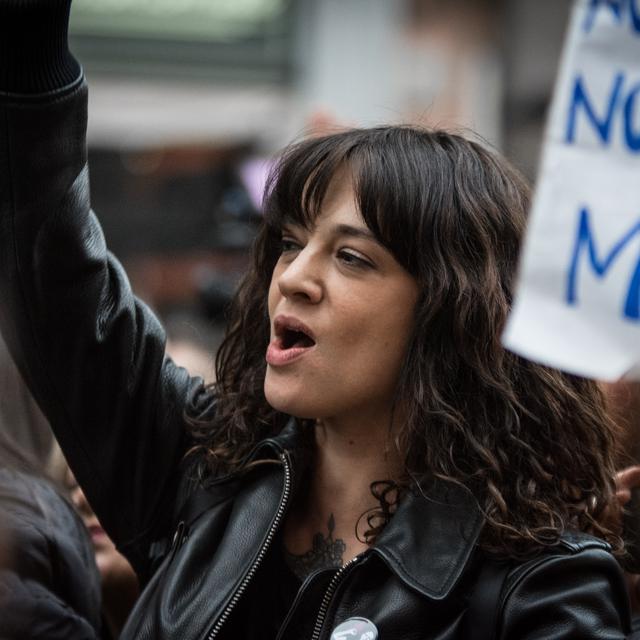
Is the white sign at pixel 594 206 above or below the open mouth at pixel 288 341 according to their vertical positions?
above

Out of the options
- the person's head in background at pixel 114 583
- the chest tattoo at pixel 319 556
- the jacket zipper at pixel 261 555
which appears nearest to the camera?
the jacket zipper at pixel 261 555

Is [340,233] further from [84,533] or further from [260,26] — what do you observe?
[260,26]

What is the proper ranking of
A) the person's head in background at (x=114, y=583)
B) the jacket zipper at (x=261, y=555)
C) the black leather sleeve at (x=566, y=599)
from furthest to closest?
the person's head in background at (x=114, y=583) < the jacket zipper at (x=261, y=555) < the black leather sleeve at (x=566, y=599)

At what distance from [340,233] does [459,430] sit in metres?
0.42

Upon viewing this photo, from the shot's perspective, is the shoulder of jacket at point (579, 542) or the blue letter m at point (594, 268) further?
the shoulder of jacket at point (579, 542)

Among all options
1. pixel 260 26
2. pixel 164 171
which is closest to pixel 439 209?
pixel 164 171

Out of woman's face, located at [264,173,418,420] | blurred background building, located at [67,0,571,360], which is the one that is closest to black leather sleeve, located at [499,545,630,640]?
woman's face, located at [264,173,418,420]

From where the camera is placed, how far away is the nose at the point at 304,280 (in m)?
2.53

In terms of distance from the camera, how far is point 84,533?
10.0 feet

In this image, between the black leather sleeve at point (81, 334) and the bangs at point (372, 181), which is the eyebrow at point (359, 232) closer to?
the bangs at point (372, 181)

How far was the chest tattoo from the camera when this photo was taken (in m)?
2.59

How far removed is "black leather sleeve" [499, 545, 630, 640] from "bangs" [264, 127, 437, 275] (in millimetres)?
593

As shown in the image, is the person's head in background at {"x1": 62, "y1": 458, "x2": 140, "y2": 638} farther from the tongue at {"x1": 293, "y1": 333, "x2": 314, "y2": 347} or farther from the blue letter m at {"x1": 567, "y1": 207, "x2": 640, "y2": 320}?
the blue letter m at {"x1": 567, "y1": 207, "x2": 640, "y2": 320}

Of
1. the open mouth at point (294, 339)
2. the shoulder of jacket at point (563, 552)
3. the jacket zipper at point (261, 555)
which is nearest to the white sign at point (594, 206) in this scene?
the shoulder of jacket at point (563, 552)
